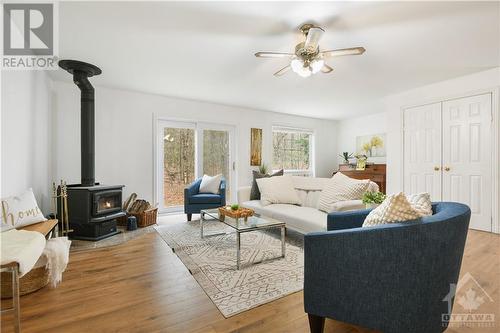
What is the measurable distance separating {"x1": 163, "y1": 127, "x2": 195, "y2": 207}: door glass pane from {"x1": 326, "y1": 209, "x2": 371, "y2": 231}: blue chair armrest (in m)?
3.58

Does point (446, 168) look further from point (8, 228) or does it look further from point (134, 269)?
point (8, 228)

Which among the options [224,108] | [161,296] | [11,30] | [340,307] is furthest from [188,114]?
[340,307]

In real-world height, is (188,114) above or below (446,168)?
above

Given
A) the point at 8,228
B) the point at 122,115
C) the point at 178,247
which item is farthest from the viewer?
the point at 122,115

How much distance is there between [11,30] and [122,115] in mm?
1972

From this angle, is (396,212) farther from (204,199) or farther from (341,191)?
(204,199)

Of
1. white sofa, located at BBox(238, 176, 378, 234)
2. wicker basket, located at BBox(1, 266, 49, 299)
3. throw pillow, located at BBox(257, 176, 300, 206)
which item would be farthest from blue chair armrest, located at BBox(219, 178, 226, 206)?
wicker basket, located at BBox(1, 266, 49, 299)

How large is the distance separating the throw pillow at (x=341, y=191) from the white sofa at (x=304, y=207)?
9 cm

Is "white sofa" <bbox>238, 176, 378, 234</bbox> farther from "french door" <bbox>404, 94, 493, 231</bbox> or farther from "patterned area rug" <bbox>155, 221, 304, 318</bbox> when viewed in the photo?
"french door" <bbox>404, 94, 493, 231</bbox>

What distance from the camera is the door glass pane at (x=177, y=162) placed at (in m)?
4.65

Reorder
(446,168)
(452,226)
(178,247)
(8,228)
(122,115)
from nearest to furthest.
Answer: (452,226), (8,228), (178,247), (446,168), (122,115)

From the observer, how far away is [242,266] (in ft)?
7.16

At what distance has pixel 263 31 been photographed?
232cm

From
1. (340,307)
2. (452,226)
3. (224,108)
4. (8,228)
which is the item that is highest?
(224,108)
